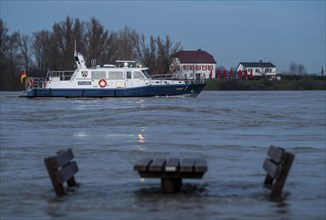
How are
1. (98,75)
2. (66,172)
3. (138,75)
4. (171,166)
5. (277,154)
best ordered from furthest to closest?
(138,75), (98,75), (66,172), (277,154), (171,166)

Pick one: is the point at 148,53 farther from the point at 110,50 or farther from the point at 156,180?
the point at 156,180

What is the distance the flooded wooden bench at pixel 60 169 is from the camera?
9.00 metres

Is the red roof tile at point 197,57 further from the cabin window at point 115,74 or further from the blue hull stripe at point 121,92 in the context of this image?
the cabin window at point 115,74

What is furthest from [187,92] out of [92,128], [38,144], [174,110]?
[38,144]

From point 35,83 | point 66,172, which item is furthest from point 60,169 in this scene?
point 35,83

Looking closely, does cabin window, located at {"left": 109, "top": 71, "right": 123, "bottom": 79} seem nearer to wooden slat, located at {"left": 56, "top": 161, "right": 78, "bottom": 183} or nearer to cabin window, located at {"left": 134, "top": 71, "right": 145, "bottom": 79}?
cabin window, located at {"left": 134, "top": 71, "right": 145, "bottom": 79}

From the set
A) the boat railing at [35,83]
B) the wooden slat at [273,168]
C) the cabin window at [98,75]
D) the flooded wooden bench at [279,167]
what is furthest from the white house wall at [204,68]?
the flooded wooden bench at [279,167]

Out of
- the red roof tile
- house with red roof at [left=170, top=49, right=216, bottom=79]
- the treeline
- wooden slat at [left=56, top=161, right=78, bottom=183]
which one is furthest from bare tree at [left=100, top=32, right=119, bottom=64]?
wooden slat at [left=56, top=161, right=78, bottom=183]

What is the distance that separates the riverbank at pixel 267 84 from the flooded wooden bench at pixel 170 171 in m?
87.0

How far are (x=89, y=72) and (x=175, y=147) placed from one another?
3581 cm

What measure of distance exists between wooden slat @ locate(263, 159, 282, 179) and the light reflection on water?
35 cm

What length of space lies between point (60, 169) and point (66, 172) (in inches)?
6.5

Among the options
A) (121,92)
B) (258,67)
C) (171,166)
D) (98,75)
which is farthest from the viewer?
(258,67)

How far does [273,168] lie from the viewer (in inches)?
370
